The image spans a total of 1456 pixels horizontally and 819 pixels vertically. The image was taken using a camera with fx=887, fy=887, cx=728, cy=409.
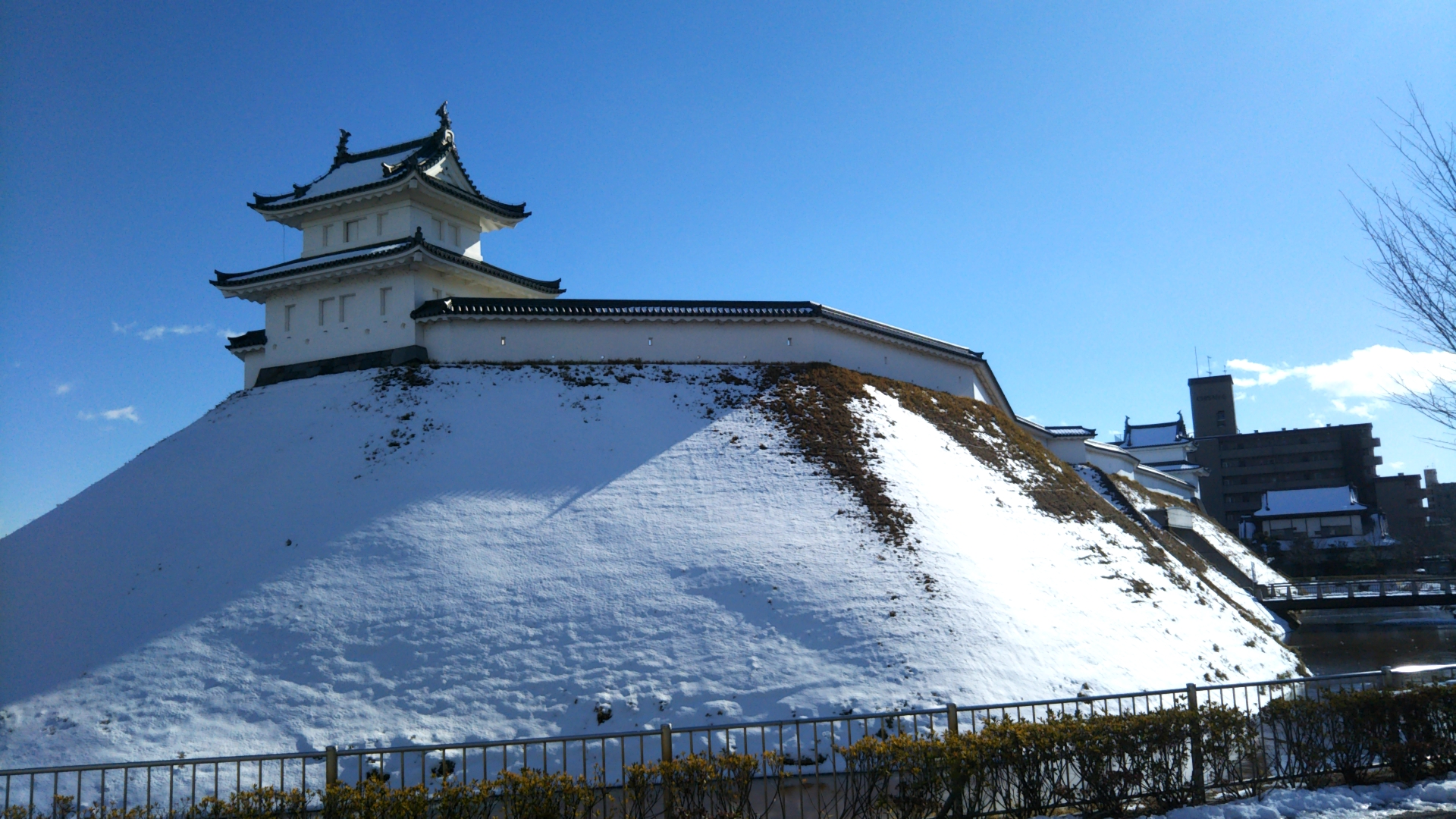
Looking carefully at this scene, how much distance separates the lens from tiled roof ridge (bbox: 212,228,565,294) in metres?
27.2

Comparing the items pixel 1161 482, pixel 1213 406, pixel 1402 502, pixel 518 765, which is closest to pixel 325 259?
pixel 518 765

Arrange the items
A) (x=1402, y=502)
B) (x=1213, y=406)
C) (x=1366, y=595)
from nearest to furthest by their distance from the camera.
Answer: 1. (x=1366, y=595)
2. (x=1402, y=502)
3. (x=1213, y=406)

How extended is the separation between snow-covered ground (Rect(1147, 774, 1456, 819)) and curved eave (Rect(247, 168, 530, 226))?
27.2 meters

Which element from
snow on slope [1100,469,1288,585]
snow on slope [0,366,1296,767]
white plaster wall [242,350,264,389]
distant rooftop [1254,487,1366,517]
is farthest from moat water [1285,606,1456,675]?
white plaster wall [242,350,264,389]

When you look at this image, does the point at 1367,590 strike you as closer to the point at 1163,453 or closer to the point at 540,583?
the point at 1163,453

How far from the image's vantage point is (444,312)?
26.5 meters

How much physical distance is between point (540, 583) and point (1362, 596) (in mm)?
31439

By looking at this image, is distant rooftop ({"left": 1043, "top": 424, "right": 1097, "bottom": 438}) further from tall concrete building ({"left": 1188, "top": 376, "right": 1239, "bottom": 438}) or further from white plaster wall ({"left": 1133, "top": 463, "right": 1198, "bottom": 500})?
tall concrete building ({"left": 1188, "top": 376, "right": 1239, "bottom": 438})

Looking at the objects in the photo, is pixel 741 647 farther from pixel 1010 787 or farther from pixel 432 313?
pixel 432 313

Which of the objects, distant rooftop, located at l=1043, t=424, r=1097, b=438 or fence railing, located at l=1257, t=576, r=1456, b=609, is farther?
distant rooftop, located at l=1043, t=424, r=1097, b=438

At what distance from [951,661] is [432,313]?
18.2 metres

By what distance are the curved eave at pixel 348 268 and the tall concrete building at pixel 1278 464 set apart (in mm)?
77527

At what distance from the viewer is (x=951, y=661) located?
16500 mm

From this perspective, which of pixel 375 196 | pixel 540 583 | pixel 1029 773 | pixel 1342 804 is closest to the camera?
pixel 1029 773
